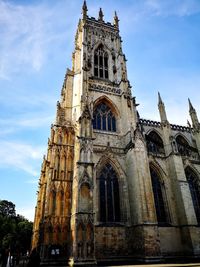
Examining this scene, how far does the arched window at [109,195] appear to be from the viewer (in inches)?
624

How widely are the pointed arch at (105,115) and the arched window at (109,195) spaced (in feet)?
13.3

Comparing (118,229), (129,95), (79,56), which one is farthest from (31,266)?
(79,56)

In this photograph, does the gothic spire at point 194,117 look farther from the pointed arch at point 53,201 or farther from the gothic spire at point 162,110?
the pointed arch at point 53,201

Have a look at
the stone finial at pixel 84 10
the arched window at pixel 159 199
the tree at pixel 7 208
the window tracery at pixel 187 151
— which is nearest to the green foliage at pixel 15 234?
the tree at pixel 7 208

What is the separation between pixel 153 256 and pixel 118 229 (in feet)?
9.53

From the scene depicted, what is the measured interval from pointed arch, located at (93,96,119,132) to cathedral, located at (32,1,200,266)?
101mm

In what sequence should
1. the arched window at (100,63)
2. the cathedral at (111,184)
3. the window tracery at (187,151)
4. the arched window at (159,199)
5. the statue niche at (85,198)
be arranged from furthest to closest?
the arched window at (100,63), the window tracery at (187,151), the arched window at (159,199), the cathedral at (111,184), the statue niche at (85,198)

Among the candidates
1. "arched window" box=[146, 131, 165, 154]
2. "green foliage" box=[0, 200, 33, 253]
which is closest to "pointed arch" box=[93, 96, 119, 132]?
"arched window" box=[146, 131, 165, 154]

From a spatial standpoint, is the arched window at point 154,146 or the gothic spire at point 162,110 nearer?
the arched window at point 154,146

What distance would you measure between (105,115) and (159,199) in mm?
9246

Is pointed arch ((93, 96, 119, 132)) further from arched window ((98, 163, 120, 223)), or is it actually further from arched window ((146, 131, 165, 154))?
arched window ((98, 163, 120, 223))

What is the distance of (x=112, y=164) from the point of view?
59.2 feet

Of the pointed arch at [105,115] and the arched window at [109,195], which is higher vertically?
the pointed arch at [105,115]

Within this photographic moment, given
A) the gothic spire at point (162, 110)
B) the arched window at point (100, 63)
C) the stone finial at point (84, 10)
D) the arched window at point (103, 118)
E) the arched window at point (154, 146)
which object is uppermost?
the stone finial at point (84, 10)
